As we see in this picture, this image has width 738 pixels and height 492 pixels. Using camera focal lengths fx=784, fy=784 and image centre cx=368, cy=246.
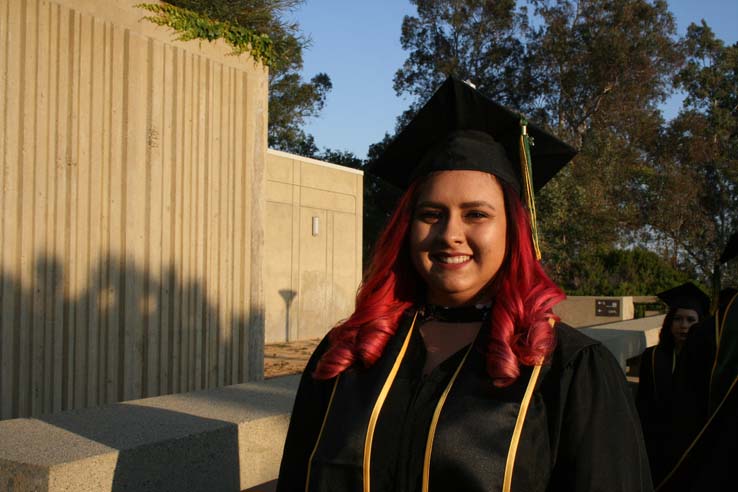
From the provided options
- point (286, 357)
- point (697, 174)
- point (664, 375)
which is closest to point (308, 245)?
point (286, 357)

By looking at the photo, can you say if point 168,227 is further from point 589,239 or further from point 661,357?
point 589,239

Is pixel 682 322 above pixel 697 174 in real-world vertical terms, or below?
below

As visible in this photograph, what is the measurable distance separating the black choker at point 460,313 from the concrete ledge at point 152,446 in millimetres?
1081

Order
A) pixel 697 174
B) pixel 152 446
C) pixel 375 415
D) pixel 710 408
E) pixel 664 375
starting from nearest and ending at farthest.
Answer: pixel 375 415 < pixel 152 446 < pixel 710 408 < pixel 664 375 < pixel 697 174

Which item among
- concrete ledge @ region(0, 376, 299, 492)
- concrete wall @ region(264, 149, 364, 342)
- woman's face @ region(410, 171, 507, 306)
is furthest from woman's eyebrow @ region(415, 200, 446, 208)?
concrete wall @ region(264, 149, 364, 342)

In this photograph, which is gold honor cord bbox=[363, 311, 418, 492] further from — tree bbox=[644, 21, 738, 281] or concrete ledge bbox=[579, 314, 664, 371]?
tree bbox=[644, 21, 738, 281]

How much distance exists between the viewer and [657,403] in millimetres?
5398

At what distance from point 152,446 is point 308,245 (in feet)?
55.2

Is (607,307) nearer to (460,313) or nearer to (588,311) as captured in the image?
(588,311)

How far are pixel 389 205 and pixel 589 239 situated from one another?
24.3 feet

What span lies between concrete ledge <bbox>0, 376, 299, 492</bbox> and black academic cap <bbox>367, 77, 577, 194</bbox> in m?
1.16

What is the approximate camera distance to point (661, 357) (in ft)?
18.9

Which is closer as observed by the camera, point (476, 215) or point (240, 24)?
point (476, 215)

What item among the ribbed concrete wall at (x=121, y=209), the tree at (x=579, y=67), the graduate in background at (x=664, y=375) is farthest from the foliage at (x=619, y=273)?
the ribbed concrete wall at (x=121, y=209)
